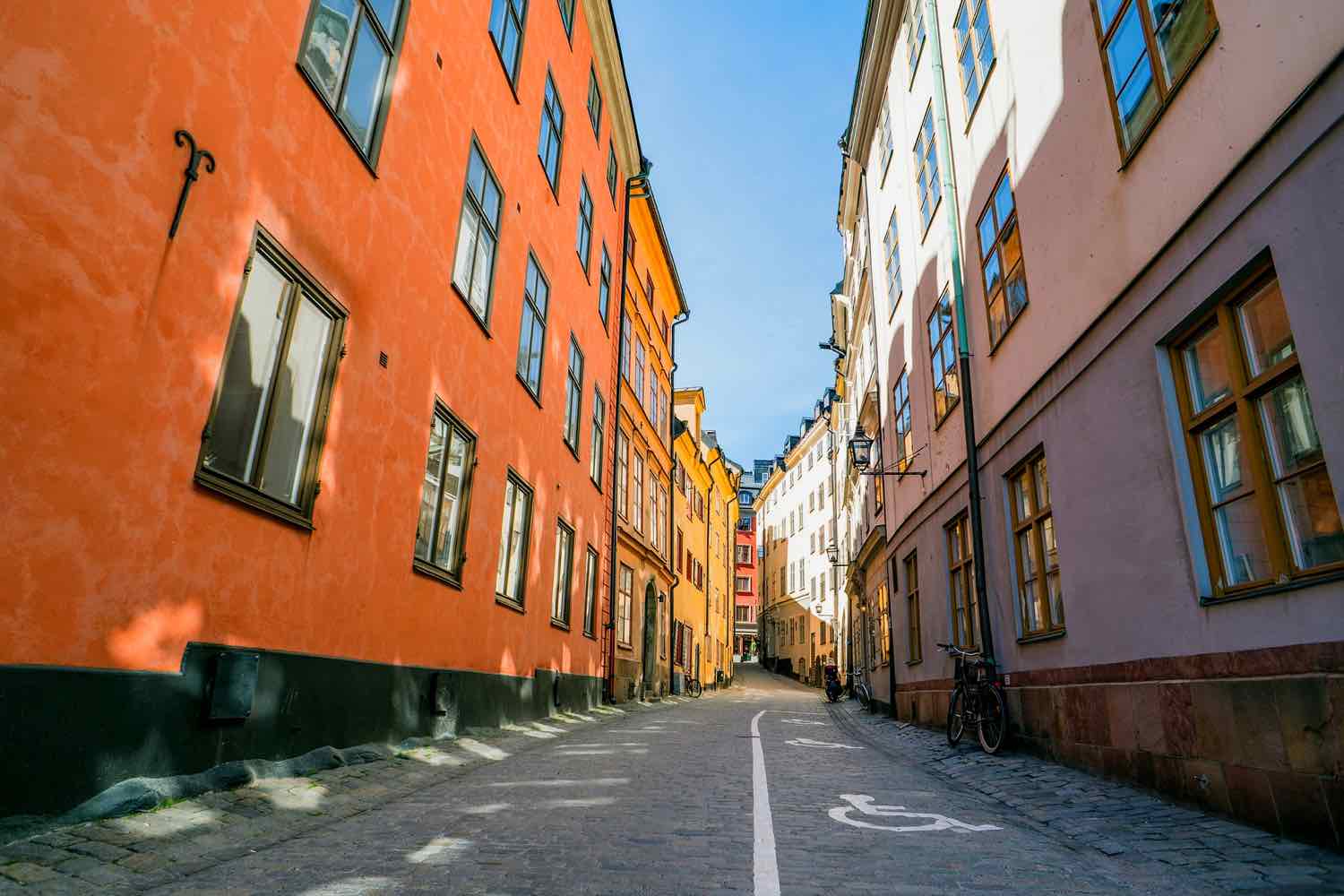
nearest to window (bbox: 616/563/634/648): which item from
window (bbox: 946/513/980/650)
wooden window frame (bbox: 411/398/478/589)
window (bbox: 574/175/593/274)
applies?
window (bbox: 574/175/593/274)

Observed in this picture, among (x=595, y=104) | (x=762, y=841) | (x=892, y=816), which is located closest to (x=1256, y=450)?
(x=892, y=816)

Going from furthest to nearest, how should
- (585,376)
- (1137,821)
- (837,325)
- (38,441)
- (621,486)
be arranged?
(837,325) < (621,486) < (585,376) < (1137,821) < (38,441)

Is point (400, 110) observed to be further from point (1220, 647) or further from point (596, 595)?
point (596, 595)

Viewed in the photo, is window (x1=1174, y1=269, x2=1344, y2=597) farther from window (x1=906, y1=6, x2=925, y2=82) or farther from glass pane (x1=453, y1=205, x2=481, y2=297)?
window (x1=906, y1=6, x2=925, y2=82)

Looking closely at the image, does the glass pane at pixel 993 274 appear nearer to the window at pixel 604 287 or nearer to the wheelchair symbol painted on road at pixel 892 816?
the wheelchair symbol painted on road at pixel 892 816

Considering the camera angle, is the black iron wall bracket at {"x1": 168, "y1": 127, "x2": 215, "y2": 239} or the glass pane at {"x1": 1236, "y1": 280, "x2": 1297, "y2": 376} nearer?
the black iron wall bracket at {"x1": 168, "y1": 127, "x2": 215, "y2": 239}

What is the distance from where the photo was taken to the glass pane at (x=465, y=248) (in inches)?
387

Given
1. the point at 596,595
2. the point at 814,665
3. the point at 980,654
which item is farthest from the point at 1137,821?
the point at 814,665

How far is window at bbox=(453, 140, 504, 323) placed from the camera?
32.9 feet

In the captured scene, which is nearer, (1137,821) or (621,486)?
(1137,821)

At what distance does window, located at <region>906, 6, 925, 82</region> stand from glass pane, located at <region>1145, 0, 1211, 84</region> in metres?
9.08

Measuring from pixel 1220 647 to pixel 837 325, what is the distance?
28.7 metres

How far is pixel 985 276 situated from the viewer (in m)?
11.5

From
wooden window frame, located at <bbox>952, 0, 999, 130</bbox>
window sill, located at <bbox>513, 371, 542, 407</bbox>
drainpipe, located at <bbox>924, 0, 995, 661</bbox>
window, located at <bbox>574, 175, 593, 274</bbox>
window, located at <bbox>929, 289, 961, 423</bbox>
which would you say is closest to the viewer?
drainpipe, located at <bbox>924, 0, 995, 661</bbox>
